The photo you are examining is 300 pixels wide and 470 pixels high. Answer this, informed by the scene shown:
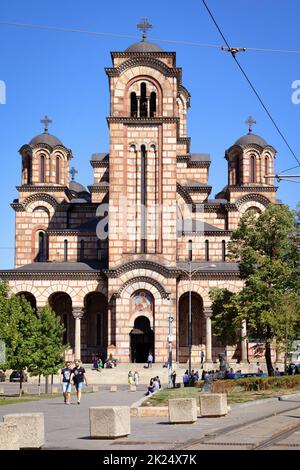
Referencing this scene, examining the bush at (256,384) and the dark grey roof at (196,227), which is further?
the dark grey roof at (196,227)

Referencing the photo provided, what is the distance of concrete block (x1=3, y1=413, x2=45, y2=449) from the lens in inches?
663

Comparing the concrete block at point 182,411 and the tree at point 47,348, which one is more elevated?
the tree at point 47,348

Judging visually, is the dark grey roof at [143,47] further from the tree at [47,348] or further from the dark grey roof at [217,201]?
the tree at [47,348]

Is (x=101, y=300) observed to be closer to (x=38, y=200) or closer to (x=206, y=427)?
(x=38, y=200)

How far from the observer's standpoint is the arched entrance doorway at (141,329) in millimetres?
67688

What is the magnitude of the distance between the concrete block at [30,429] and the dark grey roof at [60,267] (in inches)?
2086

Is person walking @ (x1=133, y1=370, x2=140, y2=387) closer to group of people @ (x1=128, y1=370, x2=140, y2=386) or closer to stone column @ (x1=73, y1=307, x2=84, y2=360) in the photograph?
group of people @ (x1=128, y1=370, x2=140, y2=386)

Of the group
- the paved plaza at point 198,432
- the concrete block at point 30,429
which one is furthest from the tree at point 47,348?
the concrete block at point 30,429

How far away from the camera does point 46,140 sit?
263 ft

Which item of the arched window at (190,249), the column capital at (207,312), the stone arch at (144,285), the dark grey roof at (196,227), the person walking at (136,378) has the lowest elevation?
the person walking at (136,378)

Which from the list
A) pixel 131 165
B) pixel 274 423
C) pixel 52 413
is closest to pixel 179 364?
pixel 131 165

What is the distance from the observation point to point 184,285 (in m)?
70.9

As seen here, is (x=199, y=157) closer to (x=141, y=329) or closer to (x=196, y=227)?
(x=196, y=227)

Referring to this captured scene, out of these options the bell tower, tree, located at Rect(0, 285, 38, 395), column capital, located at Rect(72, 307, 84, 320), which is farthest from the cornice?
tree, located at Rect(0, 285, 38, 395)
